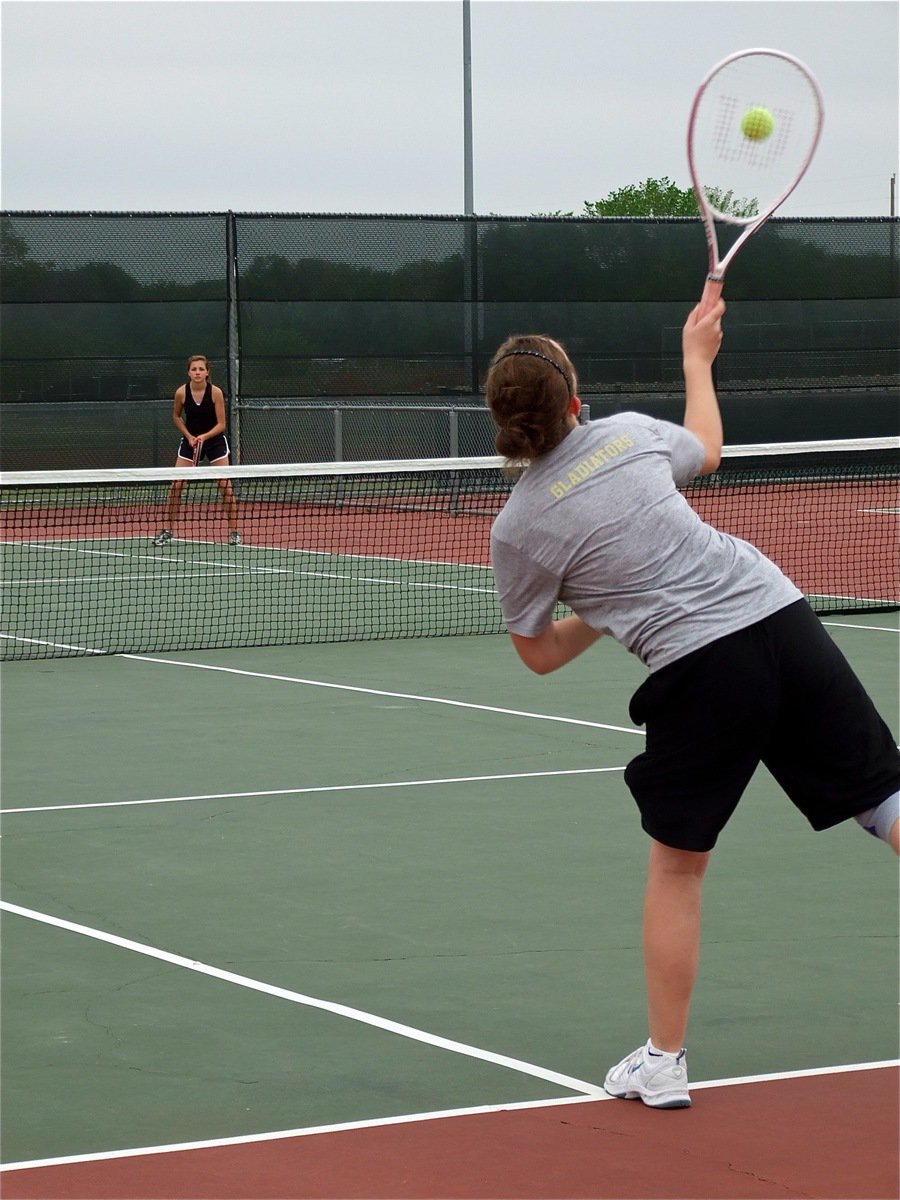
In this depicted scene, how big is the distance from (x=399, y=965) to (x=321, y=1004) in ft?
1.05

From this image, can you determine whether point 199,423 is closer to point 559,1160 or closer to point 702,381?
point 702,381

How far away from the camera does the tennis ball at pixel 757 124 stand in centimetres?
433

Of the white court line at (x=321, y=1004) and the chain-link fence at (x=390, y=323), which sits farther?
the chain-link fence at (x=390, y=323)

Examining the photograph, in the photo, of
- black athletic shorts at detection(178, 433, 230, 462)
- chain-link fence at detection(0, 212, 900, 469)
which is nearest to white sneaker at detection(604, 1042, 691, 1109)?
black athletic shorts at detection(178, 433, 230, 462)

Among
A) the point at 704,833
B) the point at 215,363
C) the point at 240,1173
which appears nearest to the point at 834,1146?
the point at 704,833

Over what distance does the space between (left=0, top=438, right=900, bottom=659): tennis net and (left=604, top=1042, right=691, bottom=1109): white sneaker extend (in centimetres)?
626

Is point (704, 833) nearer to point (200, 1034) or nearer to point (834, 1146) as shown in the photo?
point (834, 1146)

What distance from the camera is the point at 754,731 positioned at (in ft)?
11.3

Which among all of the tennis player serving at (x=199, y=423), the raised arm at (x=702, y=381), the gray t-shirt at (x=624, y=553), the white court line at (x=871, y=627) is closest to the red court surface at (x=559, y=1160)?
the gray t-shirt at (x=624, y=553)

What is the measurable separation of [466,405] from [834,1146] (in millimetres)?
15433

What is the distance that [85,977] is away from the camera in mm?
4367

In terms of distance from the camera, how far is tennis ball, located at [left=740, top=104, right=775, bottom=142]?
433 cm

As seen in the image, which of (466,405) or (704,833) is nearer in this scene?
(704,833)

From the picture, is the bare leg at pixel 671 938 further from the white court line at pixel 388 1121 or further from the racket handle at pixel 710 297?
the racket handle at pixel 710 297
